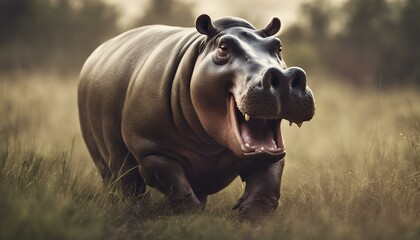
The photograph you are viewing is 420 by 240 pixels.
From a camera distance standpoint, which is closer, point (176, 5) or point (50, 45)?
point (50, 45)

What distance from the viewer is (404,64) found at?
586 inches

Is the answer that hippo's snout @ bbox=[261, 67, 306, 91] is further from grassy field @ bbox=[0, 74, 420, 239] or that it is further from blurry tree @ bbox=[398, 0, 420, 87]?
blurry tree @ bbox=[398, 0, 420, 87]

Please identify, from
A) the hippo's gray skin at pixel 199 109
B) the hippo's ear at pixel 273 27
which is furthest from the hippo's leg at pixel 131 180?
the hippo's ear at pixel 273 27

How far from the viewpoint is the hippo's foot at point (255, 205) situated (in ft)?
13.0

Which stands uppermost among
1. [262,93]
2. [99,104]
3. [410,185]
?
[262,93]

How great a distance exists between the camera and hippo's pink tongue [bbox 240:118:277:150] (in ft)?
12.0

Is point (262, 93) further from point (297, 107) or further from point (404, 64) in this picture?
point (404, 64)

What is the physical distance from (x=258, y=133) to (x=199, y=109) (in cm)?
41

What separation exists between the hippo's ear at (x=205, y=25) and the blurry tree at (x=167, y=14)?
1561 centimetres

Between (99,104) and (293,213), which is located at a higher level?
(99,104)

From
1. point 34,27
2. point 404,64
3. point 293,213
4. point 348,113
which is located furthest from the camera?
point 34,27

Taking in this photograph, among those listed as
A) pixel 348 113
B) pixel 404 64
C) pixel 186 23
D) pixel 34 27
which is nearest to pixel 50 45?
pixel 34 27

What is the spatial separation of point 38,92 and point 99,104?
22.6 feet

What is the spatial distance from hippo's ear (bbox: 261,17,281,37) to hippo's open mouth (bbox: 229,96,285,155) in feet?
2.38
